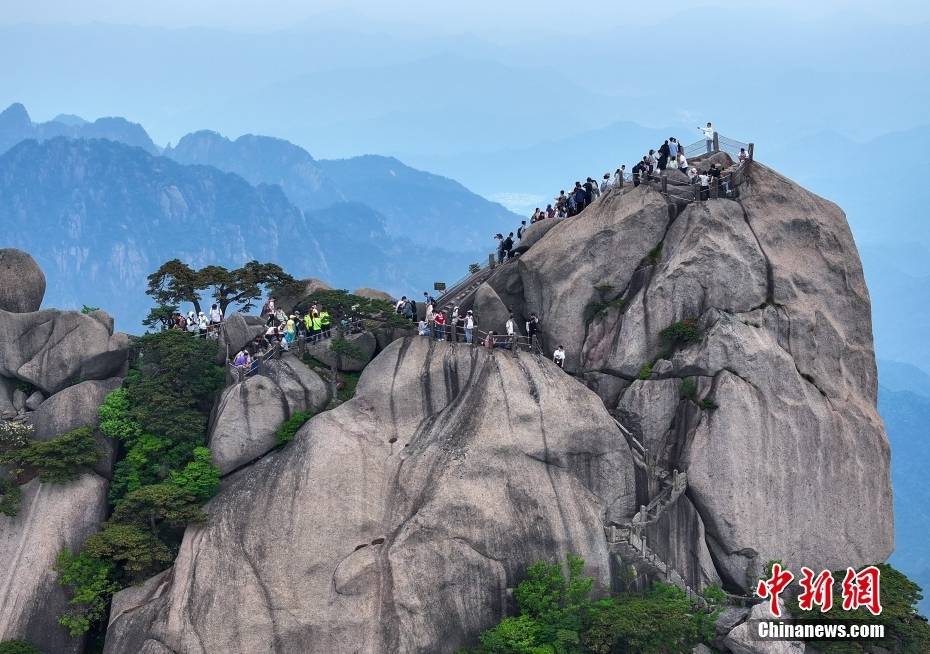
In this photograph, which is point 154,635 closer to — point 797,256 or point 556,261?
point 556,261

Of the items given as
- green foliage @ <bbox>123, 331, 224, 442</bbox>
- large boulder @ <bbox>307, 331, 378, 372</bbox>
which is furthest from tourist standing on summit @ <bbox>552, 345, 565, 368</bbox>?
green foliage @ <bbox>123, 331, 224, 442</bbox>

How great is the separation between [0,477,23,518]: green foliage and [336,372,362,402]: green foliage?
12.7 m

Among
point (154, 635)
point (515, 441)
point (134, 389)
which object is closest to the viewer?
point (154, 635)

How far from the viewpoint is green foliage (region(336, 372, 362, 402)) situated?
42.9 m

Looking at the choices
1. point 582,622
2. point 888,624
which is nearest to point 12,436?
point 582,622

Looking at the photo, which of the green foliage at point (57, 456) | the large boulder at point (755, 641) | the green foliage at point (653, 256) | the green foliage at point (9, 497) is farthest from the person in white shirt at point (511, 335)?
the green foliage at point (9, 497)

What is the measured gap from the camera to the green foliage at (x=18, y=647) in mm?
37438

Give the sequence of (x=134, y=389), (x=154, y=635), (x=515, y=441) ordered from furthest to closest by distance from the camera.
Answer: (x=134, y=389) → (x=515, y=441) → (x=154, y=635)

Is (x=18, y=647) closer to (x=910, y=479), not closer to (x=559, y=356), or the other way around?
(x=559, y=356)

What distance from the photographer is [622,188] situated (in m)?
45.8

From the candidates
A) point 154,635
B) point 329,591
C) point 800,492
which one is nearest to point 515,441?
point 329,591

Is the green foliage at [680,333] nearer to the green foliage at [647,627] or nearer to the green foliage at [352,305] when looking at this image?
the green foliage at [647,627]

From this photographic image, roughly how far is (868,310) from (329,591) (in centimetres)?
2554

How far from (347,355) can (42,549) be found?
13.6 meters
